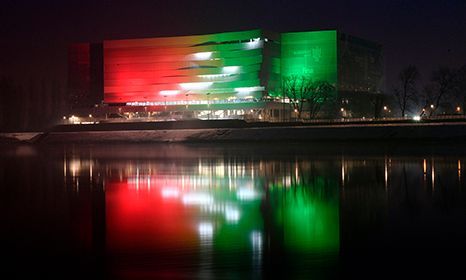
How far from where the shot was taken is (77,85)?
128250 millimetres

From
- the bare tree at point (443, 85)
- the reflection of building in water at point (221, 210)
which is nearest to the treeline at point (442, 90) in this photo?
the bare tree at point (443, 85)

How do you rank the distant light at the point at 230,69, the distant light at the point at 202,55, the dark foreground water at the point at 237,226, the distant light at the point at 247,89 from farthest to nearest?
the distant light at the point at 202,55
the distant light at the point at 230,69
the distant light at the point at 247,89
the dark foreground water at the point at 237,226

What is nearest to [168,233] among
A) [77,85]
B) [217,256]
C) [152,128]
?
[217,256]

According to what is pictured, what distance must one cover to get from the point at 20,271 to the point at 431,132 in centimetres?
5598

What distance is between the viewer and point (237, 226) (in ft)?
51.5

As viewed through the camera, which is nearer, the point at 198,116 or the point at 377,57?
the point at 198,116

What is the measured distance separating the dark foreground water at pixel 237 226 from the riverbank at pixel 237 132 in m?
35.9

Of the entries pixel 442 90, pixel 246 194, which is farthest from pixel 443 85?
pixel 246 194

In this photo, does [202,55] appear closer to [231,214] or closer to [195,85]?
[195,85]

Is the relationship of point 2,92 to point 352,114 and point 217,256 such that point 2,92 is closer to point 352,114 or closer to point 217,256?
point 352,114

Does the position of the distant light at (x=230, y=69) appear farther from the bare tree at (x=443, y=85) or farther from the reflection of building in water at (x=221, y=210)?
the reflection of building in water at (x=221, y=210)

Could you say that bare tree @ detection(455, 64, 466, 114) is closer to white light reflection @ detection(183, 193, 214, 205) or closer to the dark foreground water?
the dark foreground water

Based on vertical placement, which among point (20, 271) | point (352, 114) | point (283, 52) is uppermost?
point (283, 52)

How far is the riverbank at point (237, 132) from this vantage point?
6316 centimetres
